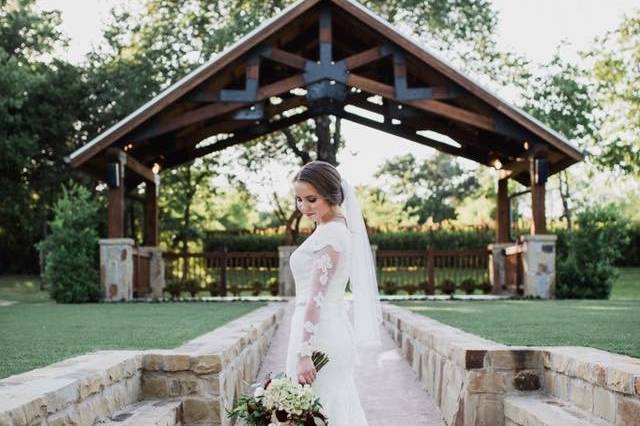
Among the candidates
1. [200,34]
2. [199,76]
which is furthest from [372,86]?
[200,34]

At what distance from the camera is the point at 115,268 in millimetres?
16469

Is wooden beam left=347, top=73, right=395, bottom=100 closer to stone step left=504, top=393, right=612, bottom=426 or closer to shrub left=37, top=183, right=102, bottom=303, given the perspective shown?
shrub left=37, top=183, right=102, bottom=303

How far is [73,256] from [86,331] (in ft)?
27.7

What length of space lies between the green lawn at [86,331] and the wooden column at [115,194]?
3864 millimetres

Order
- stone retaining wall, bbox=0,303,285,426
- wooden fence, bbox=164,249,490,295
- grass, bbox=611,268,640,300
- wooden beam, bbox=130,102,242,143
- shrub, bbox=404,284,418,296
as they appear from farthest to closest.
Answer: grass, bbox=611,268,640,300 → shrub, bbox=404,284,418,296 → wooden fence, bbox=164,249,490,295 → wooden beam, bbox=130,102,242,143 → stone retaining wall, bbox=0,303,285,426

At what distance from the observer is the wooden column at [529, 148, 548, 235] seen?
52.8ft

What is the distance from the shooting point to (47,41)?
29266 millimetres

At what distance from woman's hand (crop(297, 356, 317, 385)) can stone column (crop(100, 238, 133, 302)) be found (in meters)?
12.8

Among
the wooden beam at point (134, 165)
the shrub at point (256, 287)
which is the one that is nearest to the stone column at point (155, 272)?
the wooden beam at point (134, 165)

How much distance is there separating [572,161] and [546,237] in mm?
1536

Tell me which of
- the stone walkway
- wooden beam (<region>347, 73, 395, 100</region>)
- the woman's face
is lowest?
the stone walkway

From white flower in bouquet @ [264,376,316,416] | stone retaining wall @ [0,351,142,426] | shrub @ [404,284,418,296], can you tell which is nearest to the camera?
stone retaining wall @ [0,351,142,426]

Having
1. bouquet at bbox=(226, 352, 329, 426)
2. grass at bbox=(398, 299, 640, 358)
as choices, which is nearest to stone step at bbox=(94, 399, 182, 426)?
bouquet at bbox=(226, 352, 329, 426)

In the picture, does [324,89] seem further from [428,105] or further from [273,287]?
[273,287]
